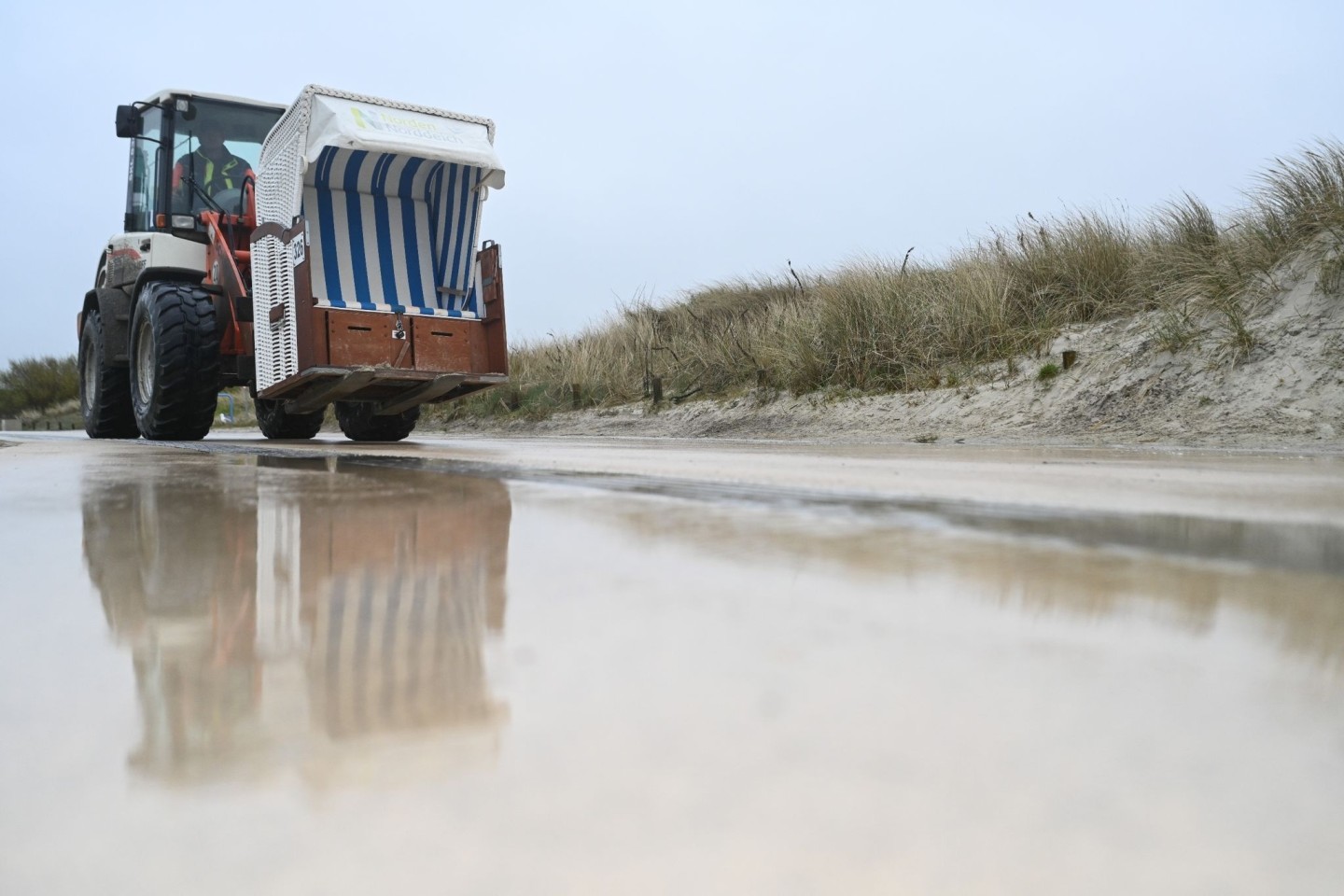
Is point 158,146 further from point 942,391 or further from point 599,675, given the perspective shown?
point 599,675

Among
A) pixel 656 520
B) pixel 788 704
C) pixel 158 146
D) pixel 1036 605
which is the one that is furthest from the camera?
pixel 158 146

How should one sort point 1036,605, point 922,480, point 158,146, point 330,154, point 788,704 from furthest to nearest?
1. point 158,146
2. point 330,154
3. point 922,480
4. point 1036,605
5. point 788,704

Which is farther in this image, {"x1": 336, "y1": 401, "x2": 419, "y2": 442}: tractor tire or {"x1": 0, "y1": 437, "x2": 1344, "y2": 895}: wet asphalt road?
{"x1": 336, "y1": 401, "x2": 419, "y2": 442}: tractor tire

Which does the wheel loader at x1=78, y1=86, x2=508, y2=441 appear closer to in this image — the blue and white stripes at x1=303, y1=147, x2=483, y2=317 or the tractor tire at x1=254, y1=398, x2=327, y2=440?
Answer: the blue and white stripes at x1=303, y1=147, x2=483, y2=317

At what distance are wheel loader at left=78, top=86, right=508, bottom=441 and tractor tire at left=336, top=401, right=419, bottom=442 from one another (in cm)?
2

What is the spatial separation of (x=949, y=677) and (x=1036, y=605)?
17cm

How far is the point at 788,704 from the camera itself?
404 millimetres

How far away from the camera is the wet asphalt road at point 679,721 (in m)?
0.29

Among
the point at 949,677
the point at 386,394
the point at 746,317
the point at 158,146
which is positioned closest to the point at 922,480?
the point at 949,677

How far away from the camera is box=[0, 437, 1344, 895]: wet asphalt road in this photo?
11.5 inches

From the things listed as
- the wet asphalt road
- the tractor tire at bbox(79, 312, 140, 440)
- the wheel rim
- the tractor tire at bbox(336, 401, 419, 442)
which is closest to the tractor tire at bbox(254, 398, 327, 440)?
the tractor tire at bbox(336, 401, 419, 442)

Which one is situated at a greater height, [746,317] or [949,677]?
[746,317]

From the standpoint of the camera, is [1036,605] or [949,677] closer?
[949,677]

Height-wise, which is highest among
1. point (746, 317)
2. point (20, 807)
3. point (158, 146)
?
point (158, 146)
